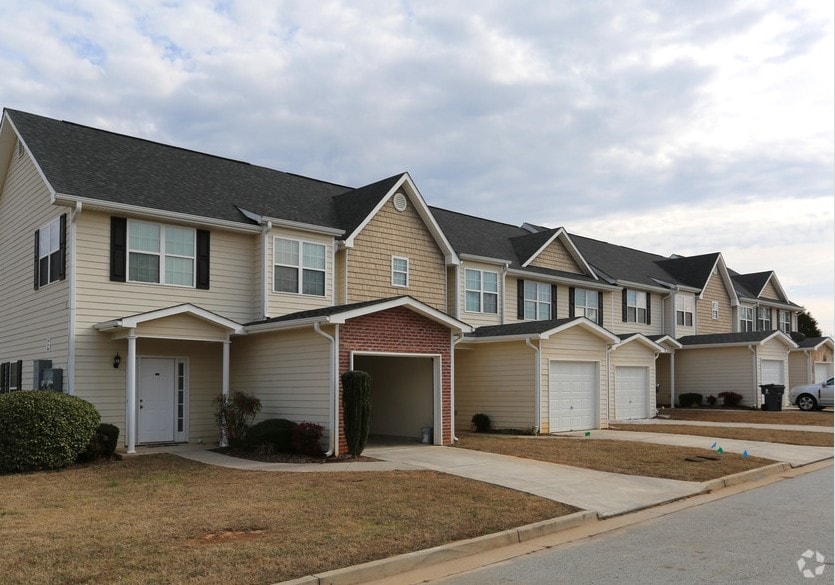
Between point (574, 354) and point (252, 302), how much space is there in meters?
10.3

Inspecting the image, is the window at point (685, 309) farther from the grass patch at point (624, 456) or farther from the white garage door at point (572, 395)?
the grass patch at point (624, 456)

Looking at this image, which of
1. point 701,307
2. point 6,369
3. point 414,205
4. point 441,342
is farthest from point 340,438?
point 701,307

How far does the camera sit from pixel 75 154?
63.1 ft

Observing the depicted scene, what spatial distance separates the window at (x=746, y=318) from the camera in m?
42.9

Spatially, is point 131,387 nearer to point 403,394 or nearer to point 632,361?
point 403,394

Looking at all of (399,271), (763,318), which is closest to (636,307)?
(763,318)

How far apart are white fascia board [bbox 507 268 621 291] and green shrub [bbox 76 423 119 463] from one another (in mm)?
16022

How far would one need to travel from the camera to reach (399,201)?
23.6 m

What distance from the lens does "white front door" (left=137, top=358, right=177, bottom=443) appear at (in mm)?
18922

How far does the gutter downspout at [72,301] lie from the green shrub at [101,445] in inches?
67.4

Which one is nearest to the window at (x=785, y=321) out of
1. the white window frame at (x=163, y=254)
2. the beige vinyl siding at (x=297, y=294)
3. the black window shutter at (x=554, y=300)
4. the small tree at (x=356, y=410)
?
the black window shutter at (x=554, y=300)

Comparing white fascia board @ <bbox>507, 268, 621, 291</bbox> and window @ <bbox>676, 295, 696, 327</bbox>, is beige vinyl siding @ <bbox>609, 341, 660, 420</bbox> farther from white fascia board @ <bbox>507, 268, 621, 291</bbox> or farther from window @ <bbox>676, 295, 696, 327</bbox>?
window @ <bbox>676, 295, 696, 327</bbox>

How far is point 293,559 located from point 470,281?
1949 cm

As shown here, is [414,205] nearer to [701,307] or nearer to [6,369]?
[6,369]
